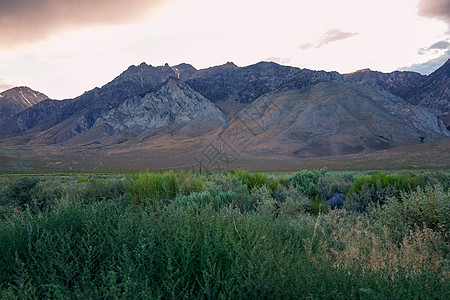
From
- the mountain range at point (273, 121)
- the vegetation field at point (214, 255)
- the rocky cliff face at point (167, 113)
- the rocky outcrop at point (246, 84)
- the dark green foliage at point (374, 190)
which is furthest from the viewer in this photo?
the rocky outcrop at point (246, 84)

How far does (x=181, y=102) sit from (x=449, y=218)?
14754cm

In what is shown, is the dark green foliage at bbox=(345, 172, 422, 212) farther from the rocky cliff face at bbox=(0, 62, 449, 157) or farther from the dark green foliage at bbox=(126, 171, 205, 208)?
the rocky cliff face at bbox=(0, 62, 449, 157)

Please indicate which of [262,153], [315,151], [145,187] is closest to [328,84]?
[315,151]

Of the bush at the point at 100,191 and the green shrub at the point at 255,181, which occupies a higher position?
the bush at the point at 100,191

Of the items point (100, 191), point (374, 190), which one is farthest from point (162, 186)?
point (374, 190)

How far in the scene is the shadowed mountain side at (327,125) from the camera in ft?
264

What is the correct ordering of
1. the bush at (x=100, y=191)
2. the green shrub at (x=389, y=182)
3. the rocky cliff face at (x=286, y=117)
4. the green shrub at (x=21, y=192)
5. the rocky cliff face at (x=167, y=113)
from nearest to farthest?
the bush at (x=100, y=191) → the green shrub at (x=389, y=182) → the green shrub at (x=21, y=192) → the rocky cliff face at (x=286, y=117) → the rocky cliff face at (x=167, y=113)

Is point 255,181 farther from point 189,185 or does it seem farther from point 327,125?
point 327,125

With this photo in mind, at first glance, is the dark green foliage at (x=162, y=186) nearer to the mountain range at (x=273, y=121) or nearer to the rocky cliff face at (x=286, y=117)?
the mountain range at (x=273, y=121)

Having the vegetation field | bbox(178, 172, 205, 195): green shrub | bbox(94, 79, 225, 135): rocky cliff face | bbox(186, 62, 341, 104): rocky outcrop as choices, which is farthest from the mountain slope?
the vegetation field

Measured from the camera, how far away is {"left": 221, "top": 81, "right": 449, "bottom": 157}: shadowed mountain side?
80562mm

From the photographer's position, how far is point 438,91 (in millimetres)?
148375

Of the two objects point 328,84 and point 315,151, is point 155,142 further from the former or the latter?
point 328,84

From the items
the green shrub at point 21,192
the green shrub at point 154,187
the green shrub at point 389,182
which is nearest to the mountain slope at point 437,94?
the green shrub at point 389,182
